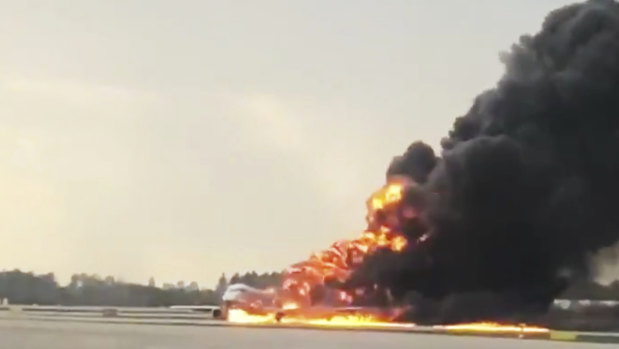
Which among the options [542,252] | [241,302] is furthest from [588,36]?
[241,302]

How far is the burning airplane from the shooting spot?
7312 cm

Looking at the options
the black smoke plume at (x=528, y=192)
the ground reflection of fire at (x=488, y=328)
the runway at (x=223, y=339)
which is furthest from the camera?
the black smoke plume at (x=528, y=192)

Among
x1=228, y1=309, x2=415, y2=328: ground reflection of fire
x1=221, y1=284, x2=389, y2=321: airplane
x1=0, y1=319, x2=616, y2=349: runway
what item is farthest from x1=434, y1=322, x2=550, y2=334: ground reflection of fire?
x1=0, y1=319, x2=616, y2=349: runway

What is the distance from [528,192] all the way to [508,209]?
5.66 feet

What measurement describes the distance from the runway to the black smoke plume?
61.0ft

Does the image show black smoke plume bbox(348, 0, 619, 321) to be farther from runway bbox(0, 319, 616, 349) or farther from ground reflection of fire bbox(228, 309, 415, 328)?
runway bbox(0, 319, 616, 349)

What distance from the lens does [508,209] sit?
74250mm

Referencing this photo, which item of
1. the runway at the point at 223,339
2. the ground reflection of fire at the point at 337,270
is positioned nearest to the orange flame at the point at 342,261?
the ground reflection of fire at the point at 337,270

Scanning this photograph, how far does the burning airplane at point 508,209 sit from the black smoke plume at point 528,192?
79 mm

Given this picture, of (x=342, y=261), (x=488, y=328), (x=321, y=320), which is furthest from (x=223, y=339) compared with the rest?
(x=342, y=261)

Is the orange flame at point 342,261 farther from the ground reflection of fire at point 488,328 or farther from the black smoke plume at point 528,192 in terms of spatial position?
the ground reflection of fire at point 488,328

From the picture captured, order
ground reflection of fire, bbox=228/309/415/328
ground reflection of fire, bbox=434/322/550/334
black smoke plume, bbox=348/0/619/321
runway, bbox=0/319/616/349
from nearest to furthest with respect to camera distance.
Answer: runway, bbox=0/319/616/349 < ground reflection of fire, bbox=434/322/550/334 < ground reflection of fire, bbox=228/309/415/328 < black smoke plume, bbox=348/0/619/321

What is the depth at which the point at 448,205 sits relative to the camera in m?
73.8

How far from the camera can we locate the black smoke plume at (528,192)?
7312cm
